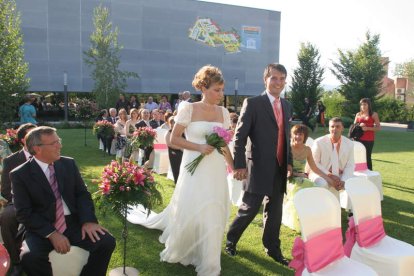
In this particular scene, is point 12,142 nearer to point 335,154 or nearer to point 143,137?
point 143,137

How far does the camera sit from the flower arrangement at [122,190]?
353 centimetres

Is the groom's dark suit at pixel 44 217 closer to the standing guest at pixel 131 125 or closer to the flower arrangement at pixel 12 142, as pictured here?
the flower arrangement at pixel 12 142

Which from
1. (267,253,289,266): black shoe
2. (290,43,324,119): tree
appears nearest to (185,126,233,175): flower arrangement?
(267,253,289,266): black shoe

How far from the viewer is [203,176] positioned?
4000 mm

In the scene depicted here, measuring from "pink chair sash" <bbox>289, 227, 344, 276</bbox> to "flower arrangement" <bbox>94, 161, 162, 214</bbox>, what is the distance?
145 cm

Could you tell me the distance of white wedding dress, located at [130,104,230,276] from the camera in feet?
13.0

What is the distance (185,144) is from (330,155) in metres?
2.96

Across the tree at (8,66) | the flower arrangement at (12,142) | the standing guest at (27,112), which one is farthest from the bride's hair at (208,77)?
the standing guest at (27,112)

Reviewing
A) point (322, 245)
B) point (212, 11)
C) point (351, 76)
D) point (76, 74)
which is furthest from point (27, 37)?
point (322, 245)

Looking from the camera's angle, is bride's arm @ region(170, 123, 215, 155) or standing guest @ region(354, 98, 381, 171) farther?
standing guest @ region(354, 98, 381, 171)

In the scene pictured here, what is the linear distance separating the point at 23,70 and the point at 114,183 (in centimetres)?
914

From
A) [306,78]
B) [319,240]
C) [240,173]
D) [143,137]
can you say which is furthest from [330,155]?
[306,78]

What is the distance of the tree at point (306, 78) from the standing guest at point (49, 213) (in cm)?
2610

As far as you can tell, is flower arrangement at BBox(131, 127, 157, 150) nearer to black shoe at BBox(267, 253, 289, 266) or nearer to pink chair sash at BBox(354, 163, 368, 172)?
pink chair sash at BBox(354, 163, 368, 172)
